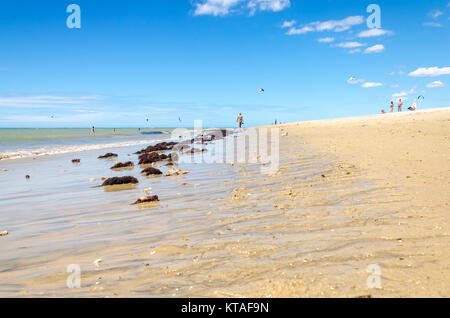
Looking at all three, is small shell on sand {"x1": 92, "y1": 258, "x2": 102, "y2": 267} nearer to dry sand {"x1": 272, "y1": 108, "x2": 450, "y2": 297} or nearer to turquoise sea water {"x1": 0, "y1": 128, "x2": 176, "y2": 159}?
dry sand {"x1": 272, "y1": 108, "x2": 450, "y2": 297}

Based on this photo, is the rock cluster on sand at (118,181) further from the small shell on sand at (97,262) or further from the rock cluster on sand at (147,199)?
the small shell on sand at (97,262)

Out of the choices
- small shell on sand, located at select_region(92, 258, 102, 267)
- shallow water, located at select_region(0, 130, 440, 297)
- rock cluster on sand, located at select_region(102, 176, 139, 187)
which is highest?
rock cluster on sand, located at select_region(102, 176, 139, 187)

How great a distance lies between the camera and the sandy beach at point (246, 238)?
2730mm

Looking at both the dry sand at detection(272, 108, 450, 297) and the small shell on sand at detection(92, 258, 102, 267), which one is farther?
the small shell on sand at detection(92, 258, 102, 267)

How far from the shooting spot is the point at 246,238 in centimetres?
385

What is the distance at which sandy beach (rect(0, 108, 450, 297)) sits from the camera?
2.73 metres

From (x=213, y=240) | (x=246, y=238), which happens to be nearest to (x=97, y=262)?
(x=213, y=240)

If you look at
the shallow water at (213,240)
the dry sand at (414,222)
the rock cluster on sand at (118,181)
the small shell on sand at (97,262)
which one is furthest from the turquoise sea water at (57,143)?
the dry sand at (414,222)

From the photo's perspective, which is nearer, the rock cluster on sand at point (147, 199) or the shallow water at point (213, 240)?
the shallow water at point (213, 240)

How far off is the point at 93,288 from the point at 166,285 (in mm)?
705

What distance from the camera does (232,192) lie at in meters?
6.59

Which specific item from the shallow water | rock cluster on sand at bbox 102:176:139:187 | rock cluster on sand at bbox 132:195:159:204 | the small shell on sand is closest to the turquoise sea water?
rock cluster on sand at bbox 102:176:139:187

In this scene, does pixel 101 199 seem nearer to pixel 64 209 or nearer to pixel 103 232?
pixel 64 209
